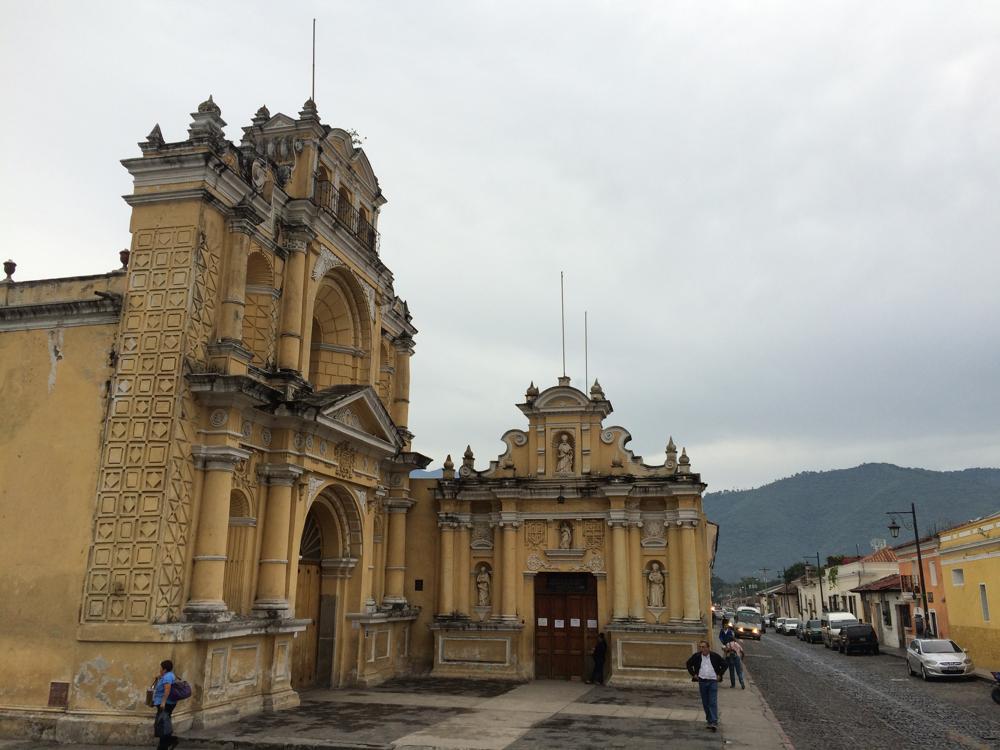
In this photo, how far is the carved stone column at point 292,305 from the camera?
18.1 meters

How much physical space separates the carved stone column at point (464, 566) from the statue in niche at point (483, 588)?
29 cm

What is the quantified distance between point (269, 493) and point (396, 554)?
725 centimetres

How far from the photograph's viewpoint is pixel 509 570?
2356 centimetres

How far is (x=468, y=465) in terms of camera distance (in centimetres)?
A: 2491

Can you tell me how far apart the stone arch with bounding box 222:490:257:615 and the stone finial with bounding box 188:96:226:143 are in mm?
7214

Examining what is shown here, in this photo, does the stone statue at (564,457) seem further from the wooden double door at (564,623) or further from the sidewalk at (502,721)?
the sidewalk at (502,721)

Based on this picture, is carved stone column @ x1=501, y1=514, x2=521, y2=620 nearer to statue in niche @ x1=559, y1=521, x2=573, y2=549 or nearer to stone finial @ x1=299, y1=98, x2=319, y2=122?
statue in niche @ x1=559, y1=521, x2=573, y2=549

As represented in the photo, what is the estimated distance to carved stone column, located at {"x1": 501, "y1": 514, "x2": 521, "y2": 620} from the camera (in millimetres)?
23391

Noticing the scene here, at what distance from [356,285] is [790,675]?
762 inches

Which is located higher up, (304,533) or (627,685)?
(304,533)

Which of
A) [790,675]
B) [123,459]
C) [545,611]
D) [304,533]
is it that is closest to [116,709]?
[123,459]

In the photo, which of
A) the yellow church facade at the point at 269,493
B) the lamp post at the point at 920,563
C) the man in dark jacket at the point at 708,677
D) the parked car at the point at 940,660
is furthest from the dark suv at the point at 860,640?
the man in dark jacket at the point at 708,677

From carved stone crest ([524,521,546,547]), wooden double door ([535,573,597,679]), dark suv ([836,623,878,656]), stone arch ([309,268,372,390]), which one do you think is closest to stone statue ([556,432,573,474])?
carved stone crest ([524,521,546,547])

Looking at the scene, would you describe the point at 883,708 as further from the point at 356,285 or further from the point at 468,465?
the point at 356,285
